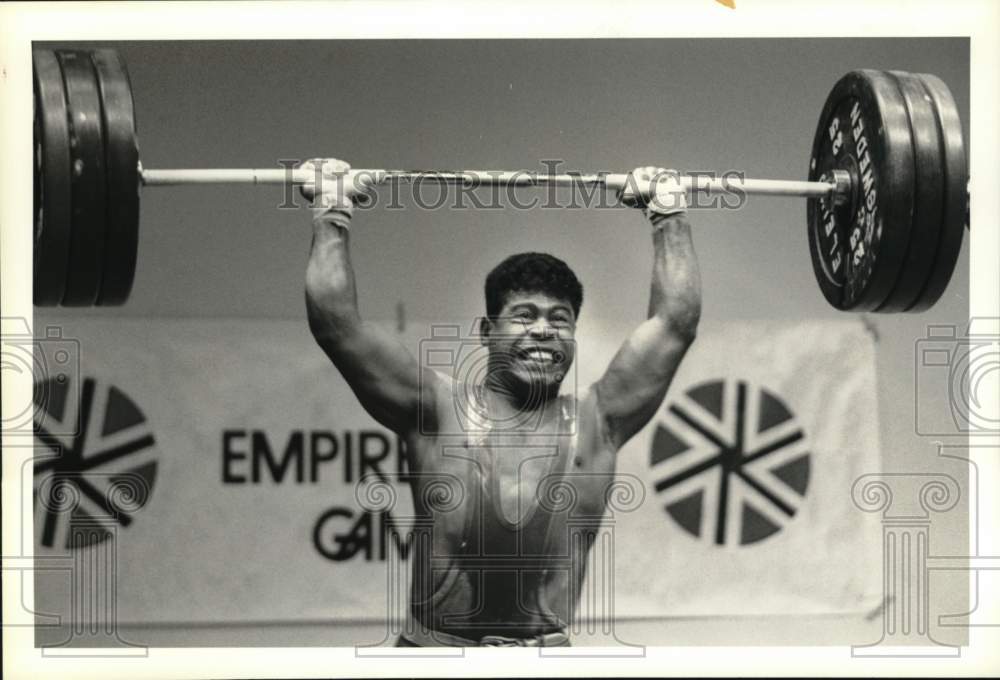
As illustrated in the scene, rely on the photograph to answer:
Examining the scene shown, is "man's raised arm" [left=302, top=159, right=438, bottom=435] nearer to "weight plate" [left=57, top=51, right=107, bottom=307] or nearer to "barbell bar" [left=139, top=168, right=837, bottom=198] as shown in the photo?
"barbell bar" [left=139, top=168, right=837, bottom=198]

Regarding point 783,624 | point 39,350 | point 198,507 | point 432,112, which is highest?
point 432,112

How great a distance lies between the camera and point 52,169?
9.18 ft

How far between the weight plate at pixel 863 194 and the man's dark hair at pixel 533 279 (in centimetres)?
60

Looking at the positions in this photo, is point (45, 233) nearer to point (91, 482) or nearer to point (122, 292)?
point (122, 292)

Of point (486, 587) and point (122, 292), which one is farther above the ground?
point (122, 292)

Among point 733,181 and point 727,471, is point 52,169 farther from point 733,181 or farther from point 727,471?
point 727,471

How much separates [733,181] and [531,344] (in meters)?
0.61

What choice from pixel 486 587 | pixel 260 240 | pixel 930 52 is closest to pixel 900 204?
pixel 930 52

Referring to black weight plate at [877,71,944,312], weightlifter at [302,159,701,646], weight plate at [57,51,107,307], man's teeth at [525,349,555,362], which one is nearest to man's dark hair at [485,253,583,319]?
weightlifter at [302,159,701,646]

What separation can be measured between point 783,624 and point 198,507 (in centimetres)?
142

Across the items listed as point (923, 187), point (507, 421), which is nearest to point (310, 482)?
point (507, 421)

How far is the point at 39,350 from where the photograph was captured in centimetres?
312
